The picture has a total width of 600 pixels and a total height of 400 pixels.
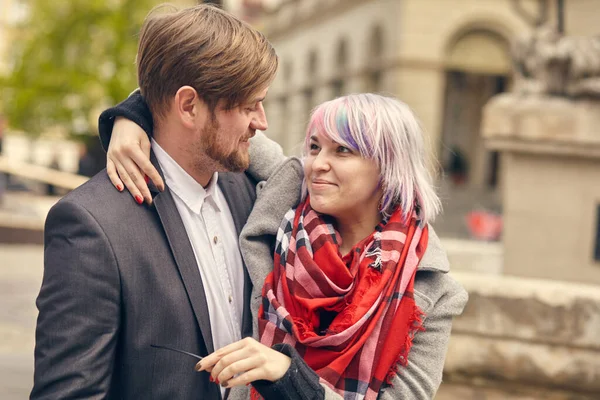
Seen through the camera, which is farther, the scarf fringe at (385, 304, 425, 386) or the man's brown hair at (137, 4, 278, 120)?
the scarf fringe at (385, 304, 425, 386)

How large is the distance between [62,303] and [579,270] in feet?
14.9

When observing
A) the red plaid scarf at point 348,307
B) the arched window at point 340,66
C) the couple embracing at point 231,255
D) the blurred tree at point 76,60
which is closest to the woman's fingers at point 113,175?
the couple embracing at point 231,255

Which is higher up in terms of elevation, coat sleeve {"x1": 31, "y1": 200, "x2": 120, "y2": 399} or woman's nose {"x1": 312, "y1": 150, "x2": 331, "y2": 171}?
woman's nose {"x1": 312, "y1": 150, "x2": 331, "y2": 171}

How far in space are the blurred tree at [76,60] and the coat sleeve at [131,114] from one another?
2611 cm

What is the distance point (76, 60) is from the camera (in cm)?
3050

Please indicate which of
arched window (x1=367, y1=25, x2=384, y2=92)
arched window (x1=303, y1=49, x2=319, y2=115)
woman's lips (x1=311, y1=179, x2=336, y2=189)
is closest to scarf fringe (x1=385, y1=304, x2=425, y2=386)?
woman's lips (x1=311, y1=179, x2=336, y2=189)

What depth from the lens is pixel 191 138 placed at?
2.83 meters

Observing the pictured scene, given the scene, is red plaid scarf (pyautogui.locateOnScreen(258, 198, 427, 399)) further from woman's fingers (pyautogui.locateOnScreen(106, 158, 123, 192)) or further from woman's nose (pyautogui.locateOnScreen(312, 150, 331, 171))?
woman's fingers (pyautogui.locateOnScreen(106, 158, 123, 192))

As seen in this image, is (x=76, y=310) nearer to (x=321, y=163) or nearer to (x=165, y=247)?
(x=165, y=247)

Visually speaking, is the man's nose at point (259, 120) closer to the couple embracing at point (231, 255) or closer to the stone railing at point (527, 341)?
the couple embracing at point (231, 255)

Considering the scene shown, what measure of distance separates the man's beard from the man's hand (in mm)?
573

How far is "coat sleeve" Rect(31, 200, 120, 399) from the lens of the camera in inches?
97.0

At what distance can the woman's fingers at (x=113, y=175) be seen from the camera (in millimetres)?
2719

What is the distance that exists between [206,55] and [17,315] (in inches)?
284
